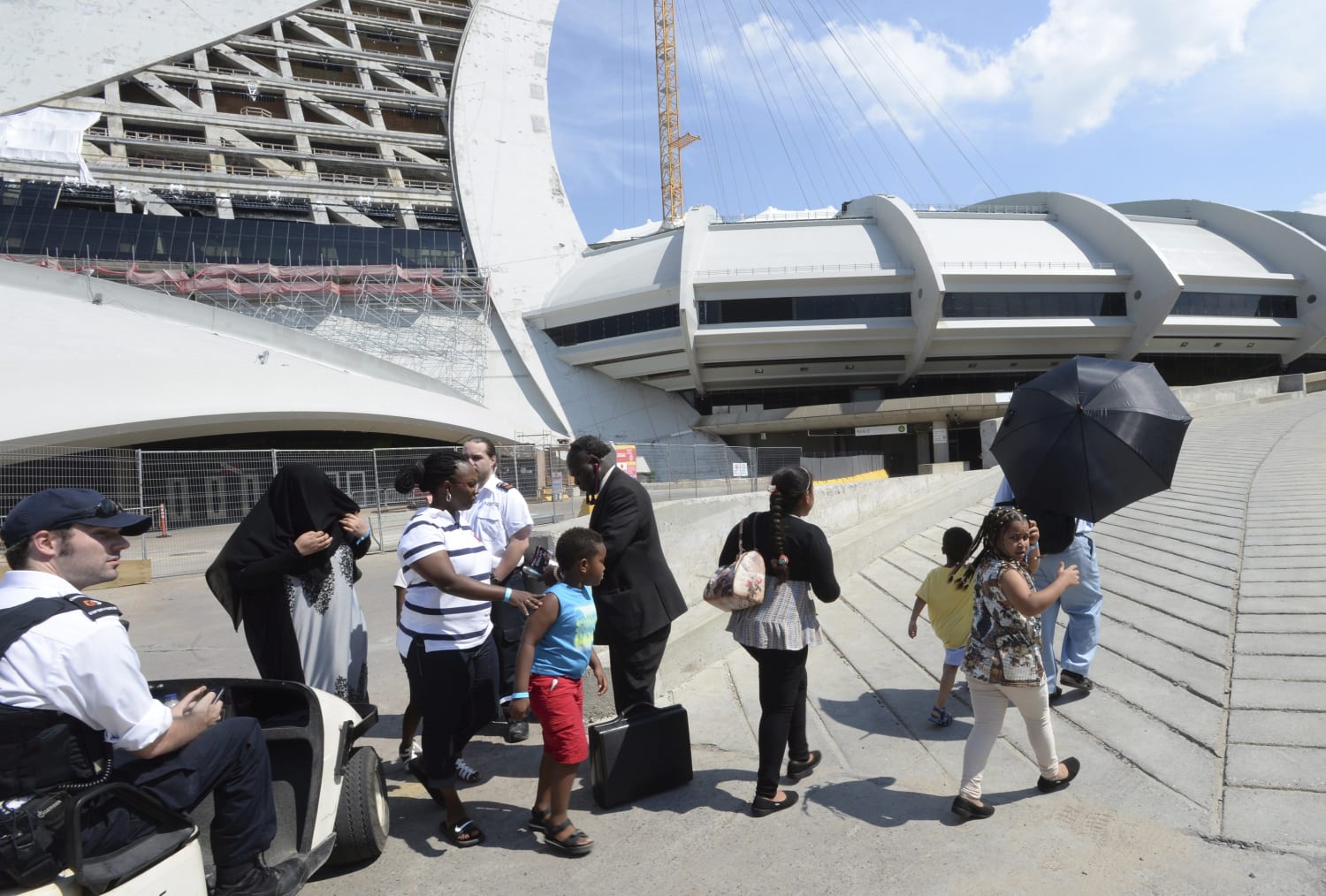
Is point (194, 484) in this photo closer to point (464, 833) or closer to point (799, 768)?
point (464, 833)

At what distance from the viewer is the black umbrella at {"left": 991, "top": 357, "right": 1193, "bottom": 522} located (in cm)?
371

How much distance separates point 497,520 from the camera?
14.2 ft

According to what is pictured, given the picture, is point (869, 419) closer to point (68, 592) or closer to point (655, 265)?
point (655, 265)

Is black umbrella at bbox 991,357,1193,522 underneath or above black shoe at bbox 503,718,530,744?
above

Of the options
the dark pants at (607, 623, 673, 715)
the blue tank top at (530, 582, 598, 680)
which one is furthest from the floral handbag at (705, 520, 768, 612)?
the blue tank top at (530, 582, 598, 680)

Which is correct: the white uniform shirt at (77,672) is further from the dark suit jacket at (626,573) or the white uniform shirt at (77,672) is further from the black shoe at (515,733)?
the black shoe at (515,733)

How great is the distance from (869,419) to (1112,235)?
14614mm

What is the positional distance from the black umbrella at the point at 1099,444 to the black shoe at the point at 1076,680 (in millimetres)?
1078

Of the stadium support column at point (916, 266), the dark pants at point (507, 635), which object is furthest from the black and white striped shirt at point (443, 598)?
the stadium support column at point (916, 266)

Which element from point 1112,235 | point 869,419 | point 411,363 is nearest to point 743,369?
point 869,419

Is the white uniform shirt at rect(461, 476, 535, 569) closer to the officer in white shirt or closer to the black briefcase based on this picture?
the officer in white shirt

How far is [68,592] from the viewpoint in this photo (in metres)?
1.98

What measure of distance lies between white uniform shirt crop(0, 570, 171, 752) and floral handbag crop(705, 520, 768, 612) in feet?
6.64

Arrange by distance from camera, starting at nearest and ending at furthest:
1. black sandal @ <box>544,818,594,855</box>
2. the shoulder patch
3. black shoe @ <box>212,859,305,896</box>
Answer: the shoulder patch
black shoe @ <box>212,859,305,896</box>
black sandal @ <box>544,818,594,855</box>
